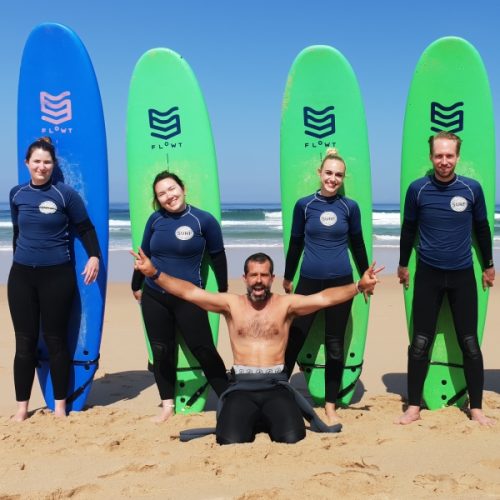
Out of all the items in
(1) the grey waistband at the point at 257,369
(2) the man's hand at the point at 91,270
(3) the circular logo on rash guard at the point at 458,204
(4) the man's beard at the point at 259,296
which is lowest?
(1) the grey waistband at the point at 257,369

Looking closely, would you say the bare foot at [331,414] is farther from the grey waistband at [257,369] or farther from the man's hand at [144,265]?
the man's hand at [144,265]

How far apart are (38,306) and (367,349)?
10.3 feet

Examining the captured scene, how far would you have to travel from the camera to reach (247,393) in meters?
3.05

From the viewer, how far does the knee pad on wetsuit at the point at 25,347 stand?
11.6 feet

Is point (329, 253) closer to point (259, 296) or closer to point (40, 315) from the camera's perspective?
point (259, 296)

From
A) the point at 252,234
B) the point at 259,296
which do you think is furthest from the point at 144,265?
the point at 252,234

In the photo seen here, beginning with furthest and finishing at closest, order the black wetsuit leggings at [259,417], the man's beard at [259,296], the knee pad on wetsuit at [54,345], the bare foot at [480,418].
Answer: the knee pad on wetsuit at [54,345]
the bare foot at [480,418]
the man's beard at [259,296]
the black wetsuit leggings at [259,417]

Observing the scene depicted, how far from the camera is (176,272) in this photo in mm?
3473

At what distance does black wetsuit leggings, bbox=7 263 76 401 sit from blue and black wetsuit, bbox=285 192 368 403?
1.39 meters

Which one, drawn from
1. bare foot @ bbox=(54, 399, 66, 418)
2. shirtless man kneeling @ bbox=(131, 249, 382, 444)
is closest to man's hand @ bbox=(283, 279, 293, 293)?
shirtless man kneeling @ bbox=(131, 249, 382, 444)

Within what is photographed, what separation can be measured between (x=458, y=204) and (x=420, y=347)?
2.83ft

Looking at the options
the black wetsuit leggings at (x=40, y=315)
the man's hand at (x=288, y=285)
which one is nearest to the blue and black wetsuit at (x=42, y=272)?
the black wetsuit leggings at (x=40, y=315)

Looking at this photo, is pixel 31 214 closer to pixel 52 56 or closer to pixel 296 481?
pixel 52 56

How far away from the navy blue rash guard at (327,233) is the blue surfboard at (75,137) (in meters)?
1.35
